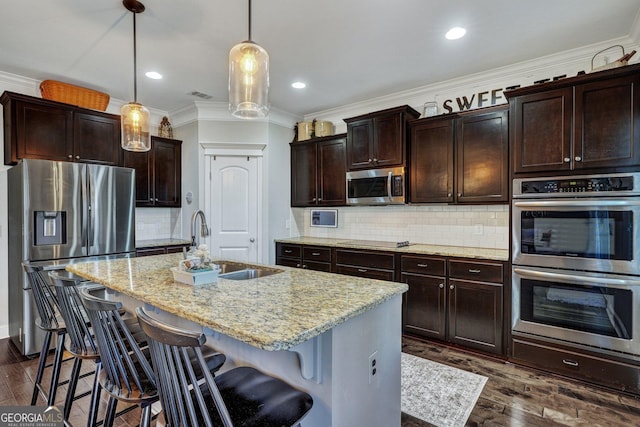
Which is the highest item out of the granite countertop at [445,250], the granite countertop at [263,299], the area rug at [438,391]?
the granite countertop at [445,250]

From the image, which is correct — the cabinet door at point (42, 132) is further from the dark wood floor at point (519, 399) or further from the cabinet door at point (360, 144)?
the cabinet door at point (360, 144)

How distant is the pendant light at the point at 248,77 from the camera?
1773 mm

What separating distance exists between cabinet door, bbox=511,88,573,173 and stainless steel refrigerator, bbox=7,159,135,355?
3923mm

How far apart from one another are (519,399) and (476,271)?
1.05m

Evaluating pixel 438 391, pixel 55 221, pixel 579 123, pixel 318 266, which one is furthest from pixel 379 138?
pixel 55 221

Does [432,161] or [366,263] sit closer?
[432,161]

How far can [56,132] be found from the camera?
3381 millimetres

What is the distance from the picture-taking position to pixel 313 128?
4738mm

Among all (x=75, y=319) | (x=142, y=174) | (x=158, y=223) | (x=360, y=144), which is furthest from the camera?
(x=158, y=223)

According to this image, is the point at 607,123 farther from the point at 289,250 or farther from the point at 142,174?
the point at 142,174

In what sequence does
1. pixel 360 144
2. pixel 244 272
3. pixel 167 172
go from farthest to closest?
pixel 167 172 < pixel 360 144 < pixel 244 272

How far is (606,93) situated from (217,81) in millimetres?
3503

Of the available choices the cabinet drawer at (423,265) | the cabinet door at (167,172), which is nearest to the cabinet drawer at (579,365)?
the cabinet drawer at (423,265)

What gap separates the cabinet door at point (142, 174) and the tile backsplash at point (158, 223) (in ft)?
0.96
